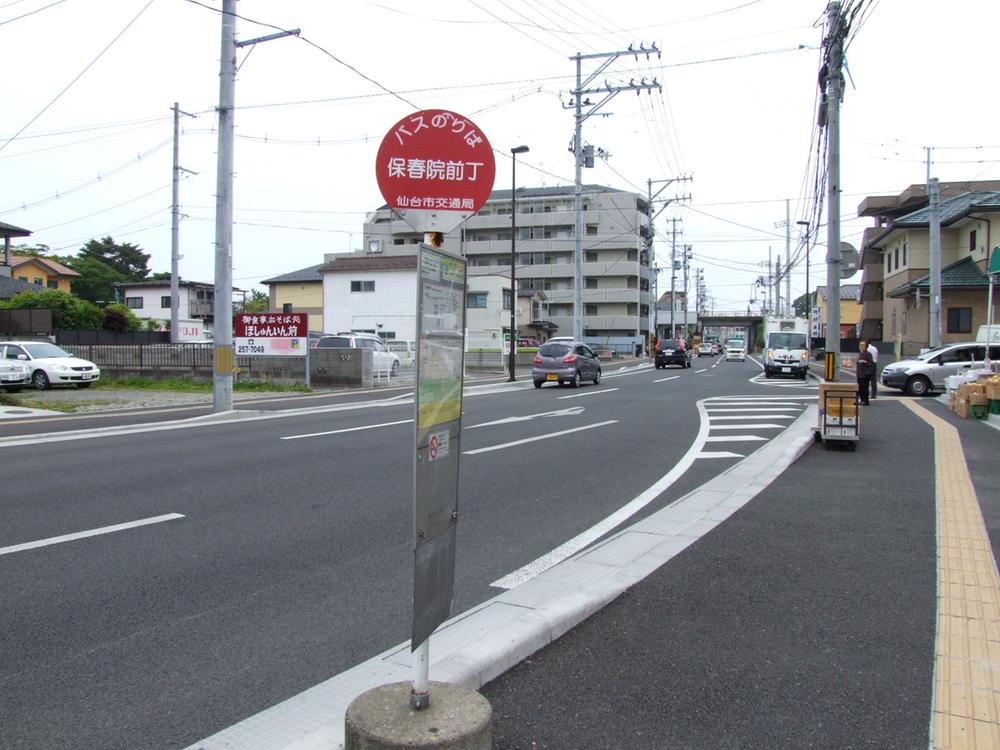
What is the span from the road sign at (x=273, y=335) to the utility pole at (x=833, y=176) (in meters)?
17.2

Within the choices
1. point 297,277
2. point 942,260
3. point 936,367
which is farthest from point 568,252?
point 936,367

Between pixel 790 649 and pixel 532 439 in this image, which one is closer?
pixel 790 649

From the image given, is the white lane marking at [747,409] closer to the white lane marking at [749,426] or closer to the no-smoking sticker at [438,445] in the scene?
the white lane marking at [749,426]

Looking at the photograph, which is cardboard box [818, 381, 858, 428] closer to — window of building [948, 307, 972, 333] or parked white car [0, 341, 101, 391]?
parked white car [0, 341, 101, 391]

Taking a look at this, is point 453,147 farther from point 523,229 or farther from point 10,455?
point 523,229

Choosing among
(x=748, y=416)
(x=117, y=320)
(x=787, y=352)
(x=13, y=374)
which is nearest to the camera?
(x=748, y=416)

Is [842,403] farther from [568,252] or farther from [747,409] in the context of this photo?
[568,252]

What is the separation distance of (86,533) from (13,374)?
20092mm

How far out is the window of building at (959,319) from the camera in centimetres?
3503

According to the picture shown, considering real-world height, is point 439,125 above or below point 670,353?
above

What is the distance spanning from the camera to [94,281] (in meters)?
74.9

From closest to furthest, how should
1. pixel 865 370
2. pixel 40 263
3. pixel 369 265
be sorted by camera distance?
1. pixel 865 370
2. pixel 369 265
3. pixel 40 263

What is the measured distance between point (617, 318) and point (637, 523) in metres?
75.2

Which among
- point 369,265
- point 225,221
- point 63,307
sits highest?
point 369,265
